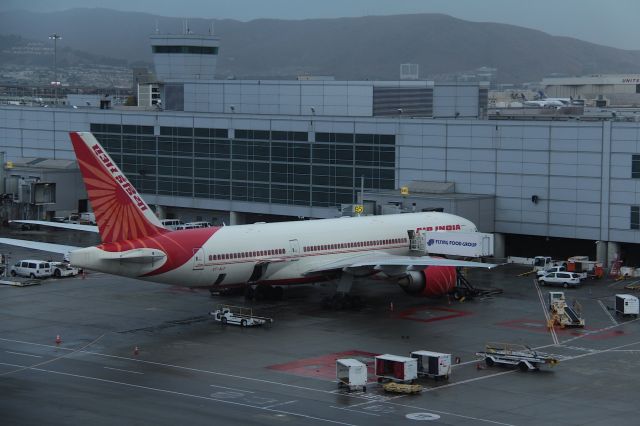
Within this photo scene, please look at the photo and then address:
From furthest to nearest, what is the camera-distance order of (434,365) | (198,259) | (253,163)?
1. (253,163)
2. (198,259)
3. (434,365)

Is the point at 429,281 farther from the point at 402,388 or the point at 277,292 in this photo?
the point at 402,388

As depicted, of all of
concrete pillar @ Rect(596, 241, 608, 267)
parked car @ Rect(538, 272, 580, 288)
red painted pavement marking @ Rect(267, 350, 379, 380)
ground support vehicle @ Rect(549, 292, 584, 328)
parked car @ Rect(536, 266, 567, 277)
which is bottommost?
red painted pavement marking @ Rect(267, 350, 379, 380)

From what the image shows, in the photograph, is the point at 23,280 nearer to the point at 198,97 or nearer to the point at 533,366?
the point at 533,366

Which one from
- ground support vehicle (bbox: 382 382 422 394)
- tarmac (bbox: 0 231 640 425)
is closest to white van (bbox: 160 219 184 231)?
tarmac (bbox: 0 231 640 425)

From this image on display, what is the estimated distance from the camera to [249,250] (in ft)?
224

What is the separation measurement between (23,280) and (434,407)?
46.3 meters

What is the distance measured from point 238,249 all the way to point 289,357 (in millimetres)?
13100

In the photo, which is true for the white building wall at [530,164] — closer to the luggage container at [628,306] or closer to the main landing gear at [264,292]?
the luggage container at [628,306]

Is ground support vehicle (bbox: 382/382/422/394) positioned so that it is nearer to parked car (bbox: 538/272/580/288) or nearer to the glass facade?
parked car (bbox: 538/272/580/288)

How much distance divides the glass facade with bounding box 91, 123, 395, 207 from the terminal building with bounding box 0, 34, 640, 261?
0.41ft

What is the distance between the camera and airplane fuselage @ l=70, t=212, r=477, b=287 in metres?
62.2

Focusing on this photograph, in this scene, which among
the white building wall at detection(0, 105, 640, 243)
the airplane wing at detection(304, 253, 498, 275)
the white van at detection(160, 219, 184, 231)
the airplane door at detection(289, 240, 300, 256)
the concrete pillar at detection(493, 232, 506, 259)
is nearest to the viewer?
the airplane wing at detection(304, 253, 498, 275)

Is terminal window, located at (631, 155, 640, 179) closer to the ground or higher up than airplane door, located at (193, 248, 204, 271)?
higher up

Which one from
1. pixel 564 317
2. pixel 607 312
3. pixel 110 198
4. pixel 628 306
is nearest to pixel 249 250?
pixel 110 198
